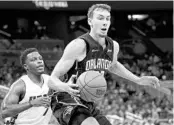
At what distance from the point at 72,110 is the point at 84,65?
1.65 feet

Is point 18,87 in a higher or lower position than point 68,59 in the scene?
lower

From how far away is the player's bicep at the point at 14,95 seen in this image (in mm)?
5711

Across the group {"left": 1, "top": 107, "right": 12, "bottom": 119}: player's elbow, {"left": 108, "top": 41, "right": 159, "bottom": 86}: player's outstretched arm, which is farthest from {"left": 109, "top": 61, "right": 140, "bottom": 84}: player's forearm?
{"left": 1, "top": 107, "right": 12, "bottom": 119}: player's elbow

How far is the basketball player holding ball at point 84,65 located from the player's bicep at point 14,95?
63 centimetres

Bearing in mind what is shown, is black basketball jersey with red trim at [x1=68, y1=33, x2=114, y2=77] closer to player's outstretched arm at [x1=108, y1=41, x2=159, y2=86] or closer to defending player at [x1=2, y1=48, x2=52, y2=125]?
player's outstretched arm at [x1=108, y1=41, x2=159, y2=86]

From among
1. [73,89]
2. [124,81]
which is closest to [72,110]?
[73,89]

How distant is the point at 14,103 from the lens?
571 cm

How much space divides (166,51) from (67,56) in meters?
16.0

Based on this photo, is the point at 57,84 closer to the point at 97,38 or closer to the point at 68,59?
the point at 68,59

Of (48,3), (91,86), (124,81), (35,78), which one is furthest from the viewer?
(124,81)

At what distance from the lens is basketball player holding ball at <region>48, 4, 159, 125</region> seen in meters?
5.11

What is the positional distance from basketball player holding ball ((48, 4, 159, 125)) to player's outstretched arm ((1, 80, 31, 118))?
46cm

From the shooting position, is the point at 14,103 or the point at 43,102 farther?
the point at 14,103

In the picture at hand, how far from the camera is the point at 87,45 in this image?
5.25m
